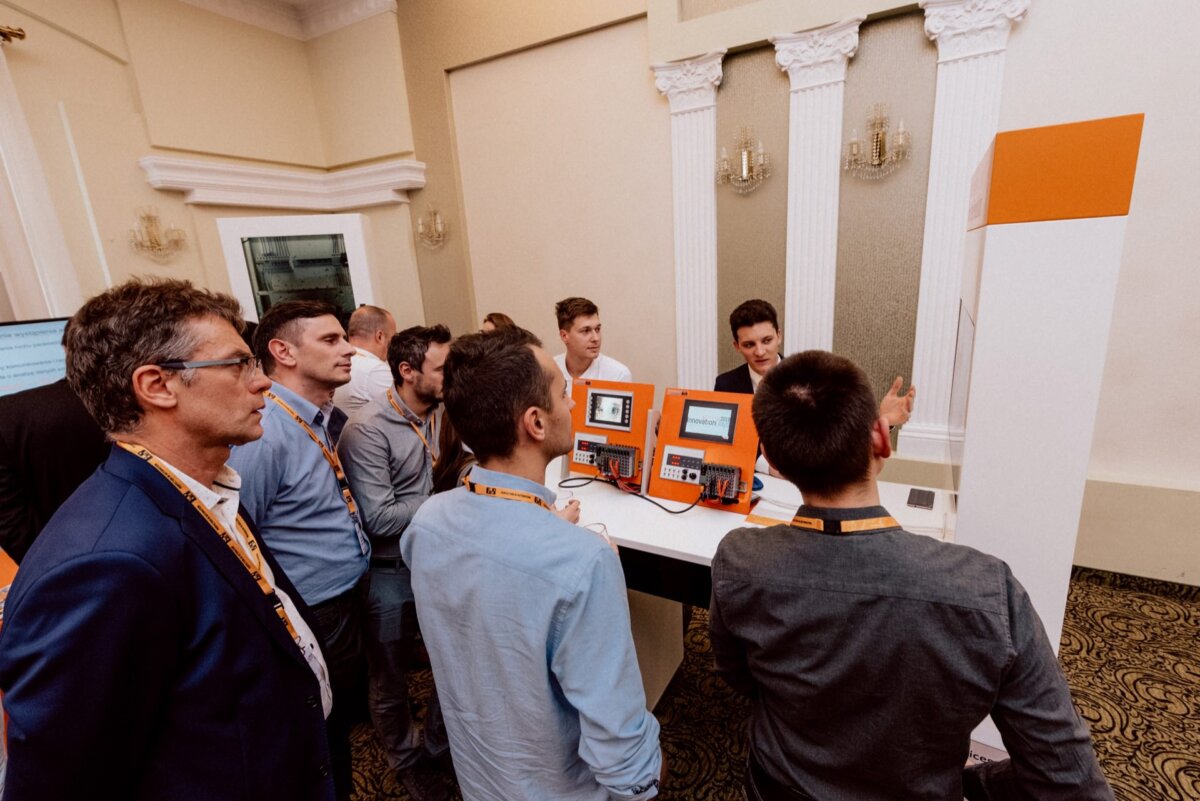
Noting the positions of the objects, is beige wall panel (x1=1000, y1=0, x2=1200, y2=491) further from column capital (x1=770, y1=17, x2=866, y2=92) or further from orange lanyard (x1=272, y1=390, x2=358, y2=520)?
orange lanyard (x1=272, y1=390, x2=358, y2=520)

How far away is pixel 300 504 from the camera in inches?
58.2

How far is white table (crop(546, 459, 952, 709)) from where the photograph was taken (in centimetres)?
166

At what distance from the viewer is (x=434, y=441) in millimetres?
2066

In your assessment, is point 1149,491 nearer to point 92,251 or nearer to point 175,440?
point 175,440

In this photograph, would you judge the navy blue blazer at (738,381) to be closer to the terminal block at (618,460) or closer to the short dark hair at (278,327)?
the terminal block at (618,460)

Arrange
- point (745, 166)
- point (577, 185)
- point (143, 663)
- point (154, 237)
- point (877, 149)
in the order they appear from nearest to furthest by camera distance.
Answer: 1. point (143, 663)
2. point (877, 149)
3. point (745, 166)
4. point (154, 237)
5. point (577, 185)

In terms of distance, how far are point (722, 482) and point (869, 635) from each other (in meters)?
0.96

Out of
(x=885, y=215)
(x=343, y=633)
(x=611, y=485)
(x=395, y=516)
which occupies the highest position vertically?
(x=885, y=215)

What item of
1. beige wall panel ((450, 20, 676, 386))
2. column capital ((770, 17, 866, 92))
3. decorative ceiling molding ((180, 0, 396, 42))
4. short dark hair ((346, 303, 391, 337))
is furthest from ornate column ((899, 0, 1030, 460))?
decorative ceiling molding ((180, 0, 396, 42))

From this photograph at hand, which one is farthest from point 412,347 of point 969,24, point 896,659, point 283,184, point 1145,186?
point 283,184

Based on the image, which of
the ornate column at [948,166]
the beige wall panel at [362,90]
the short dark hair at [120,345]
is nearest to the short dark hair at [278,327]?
the short dark hair at [120,345]

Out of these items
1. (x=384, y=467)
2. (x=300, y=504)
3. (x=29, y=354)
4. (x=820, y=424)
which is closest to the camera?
(x=820, y=424)

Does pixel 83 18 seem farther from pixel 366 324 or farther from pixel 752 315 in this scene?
pixel 752 315

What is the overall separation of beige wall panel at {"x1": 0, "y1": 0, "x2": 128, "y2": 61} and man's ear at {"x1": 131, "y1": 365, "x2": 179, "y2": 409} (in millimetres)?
3817
